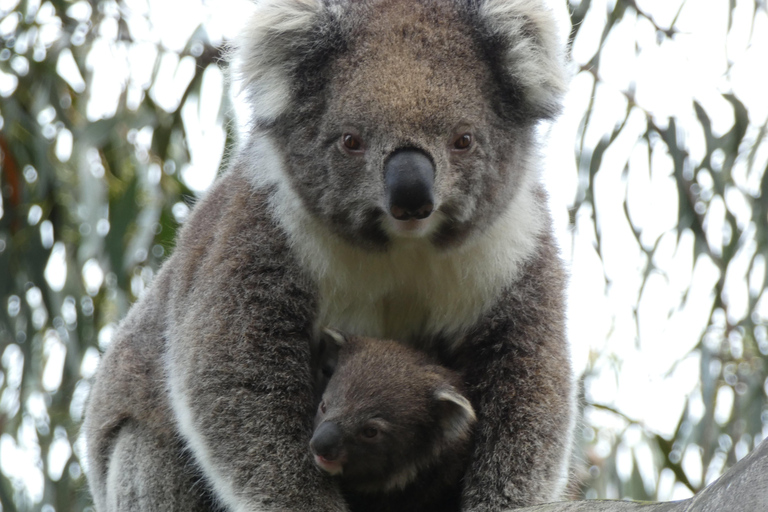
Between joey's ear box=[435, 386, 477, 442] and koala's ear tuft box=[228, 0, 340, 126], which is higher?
koala's ear tuft box=[228, 0, 340, 126]

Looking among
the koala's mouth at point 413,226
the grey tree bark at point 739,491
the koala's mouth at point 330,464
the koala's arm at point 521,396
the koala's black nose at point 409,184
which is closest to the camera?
the grey tree bark at point 739,491

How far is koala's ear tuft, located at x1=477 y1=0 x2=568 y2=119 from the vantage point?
242 centimetres

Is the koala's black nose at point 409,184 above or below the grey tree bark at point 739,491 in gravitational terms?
above

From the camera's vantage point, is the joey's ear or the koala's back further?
the koala's back

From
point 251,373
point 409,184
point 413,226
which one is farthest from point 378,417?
point 409,184

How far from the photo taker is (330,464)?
2301mm

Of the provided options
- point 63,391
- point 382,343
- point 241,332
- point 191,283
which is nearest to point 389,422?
point 382,343

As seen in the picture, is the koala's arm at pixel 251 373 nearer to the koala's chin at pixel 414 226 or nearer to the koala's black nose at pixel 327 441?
the koala's black nose at pixel 327 441

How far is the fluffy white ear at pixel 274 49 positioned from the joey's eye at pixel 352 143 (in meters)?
0.24

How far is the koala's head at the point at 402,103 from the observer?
7.21ft

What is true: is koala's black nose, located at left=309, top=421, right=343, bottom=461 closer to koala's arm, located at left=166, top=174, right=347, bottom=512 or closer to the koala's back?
koala's arm, located at left=166, top=174, right=347, bottom=512

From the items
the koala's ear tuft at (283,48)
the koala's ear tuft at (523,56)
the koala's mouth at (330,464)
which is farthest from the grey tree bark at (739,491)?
the koala's ear tuft at (283,48)

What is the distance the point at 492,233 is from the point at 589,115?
2.15 metres

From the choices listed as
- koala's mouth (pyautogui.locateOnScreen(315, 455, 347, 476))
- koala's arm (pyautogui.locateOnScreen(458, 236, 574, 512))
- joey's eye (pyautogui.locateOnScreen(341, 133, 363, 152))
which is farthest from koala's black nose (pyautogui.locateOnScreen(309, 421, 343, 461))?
joey's eye (pyautogui.locateOnScreen(341, 133, 363, 152))
